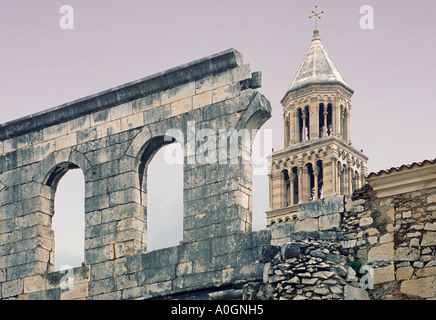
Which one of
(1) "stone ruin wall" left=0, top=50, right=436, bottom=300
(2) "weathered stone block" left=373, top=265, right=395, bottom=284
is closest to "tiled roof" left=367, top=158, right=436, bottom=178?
(1) "stone ruin wall" left=0, top=50, right=436, bottom=300

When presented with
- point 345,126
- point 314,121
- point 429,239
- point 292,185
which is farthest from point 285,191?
point 429,239

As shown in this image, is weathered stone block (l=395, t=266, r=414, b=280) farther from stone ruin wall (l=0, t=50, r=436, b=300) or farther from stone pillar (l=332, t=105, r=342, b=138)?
stone pillar (l=332, t=105, r=342, b=138)

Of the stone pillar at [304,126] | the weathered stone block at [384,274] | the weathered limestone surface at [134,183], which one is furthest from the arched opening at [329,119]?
the weathered stone block at [384,274]

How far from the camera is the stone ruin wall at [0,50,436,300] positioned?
1678 centimetres

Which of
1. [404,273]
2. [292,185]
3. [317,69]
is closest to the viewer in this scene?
[404,273]

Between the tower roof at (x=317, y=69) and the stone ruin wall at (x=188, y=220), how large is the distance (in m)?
39.0

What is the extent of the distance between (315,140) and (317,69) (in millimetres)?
3907

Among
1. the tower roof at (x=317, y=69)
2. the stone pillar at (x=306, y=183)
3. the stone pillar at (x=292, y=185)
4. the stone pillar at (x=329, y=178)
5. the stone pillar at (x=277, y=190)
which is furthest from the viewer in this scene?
the stone pillar at (x=277, y=190)

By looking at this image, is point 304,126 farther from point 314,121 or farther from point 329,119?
point 329,119

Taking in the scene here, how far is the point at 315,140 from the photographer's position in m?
60.3

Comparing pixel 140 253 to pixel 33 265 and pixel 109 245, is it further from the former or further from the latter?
pixel 33 265

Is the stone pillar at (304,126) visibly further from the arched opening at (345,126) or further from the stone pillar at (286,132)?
the arched opening at (345,126)

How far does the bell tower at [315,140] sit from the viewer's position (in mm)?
59594

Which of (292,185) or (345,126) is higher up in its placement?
(345,126)
